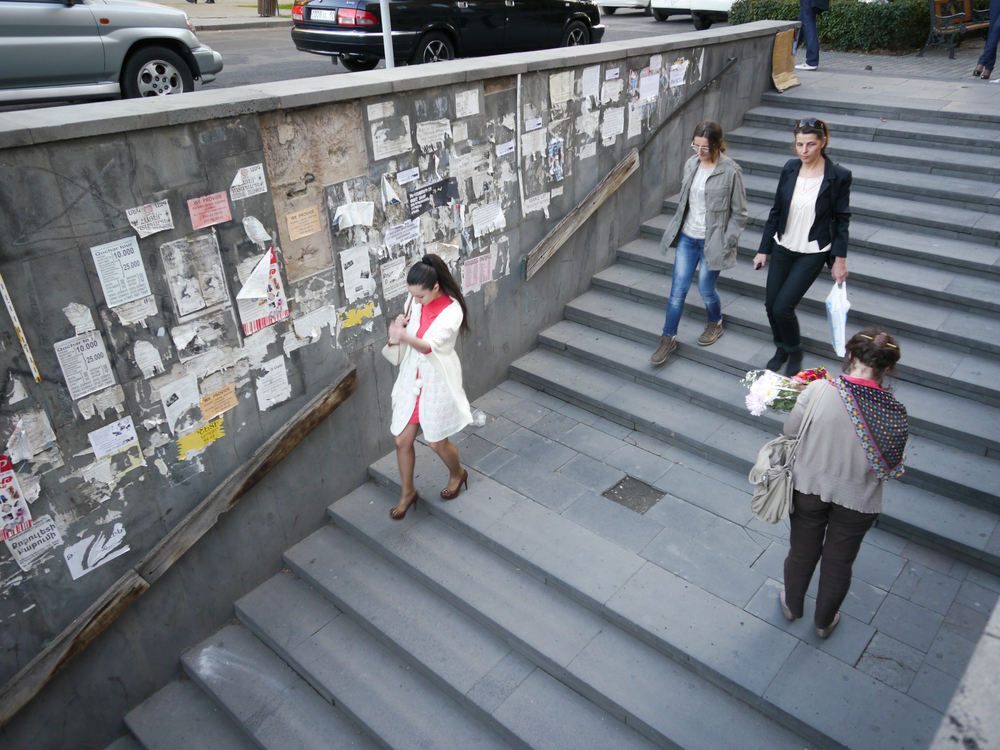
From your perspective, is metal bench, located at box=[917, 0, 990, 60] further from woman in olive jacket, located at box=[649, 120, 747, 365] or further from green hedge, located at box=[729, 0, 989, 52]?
woman in olive jacket, located at box=[649, 120, 747, 365]

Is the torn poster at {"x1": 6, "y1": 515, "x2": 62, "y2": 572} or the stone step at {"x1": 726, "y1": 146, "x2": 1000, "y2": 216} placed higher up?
the stone step at {"x1": 726, "y1": 146, "x2": 1000, "y2": 216}

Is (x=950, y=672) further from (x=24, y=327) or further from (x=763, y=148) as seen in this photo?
(x=763, y=148)

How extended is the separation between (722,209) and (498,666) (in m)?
3.49

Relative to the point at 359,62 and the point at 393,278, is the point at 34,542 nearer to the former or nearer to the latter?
the point at 393,278

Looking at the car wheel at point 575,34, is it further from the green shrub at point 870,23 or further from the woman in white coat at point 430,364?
the woman in white coat at point 430,364

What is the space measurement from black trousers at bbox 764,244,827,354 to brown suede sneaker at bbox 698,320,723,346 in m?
0.66

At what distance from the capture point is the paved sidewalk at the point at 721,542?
376 cm

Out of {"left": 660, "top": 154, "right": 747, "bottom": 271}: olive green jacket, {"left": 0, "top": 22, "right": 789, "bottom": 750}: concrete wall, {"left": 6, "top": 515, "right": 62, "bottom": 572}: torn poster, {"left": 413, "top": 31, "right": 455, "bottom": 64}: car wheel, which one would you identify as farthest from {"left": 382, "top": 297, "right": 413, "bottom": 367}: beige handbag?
{"left": 413, "top": 31, "right": 455, "bottom": 64}: car wheel

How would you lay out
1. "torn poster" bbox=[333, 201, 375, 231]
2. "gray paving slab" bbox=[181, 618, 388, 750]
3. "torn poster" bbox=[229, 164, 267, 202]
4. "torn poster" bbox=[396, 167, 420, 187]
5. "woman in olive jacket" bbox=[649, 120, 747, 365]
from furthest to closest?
"woman in olive jacket" bbox=[649, 120, 747, 365] → "torn poster" bbox=[396, 167, 420, 187] → "torn poster" bbox=[333, 201, 375, 231] → "gray paving slab" bbox=[181, 618, 388, 750] → "torn poster" bbox=[229, 164, 267, 202]

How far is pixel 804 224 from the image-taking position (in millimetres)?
4777

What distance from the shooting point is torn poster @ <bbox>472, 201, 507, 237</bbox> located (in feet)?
18.0

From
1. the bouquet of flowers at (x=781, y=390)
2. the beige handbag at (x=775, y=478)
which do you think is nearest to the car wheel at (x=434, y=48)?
the bouquet of flowers at (x=781, y=390)

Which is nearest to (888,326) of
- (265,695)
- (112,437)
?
(265,695)

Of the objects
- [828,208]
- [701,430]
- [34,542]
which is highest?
[828,208]
